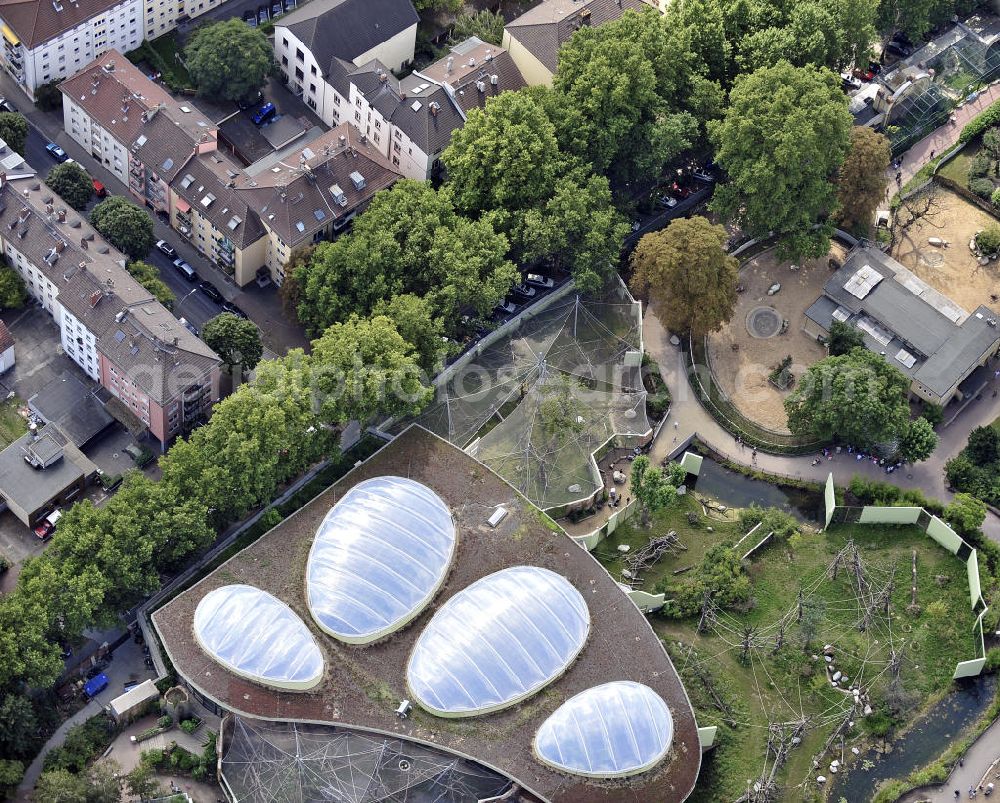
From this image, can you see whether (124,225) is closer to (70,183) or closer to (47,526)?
(70,183)

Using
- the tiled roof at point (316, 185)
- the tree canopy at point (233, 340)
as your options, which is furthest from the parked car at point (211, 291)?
the tiled roof at point (316, 185)

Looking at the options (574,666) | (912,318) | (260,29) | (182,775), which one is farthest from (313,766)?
(260,29)

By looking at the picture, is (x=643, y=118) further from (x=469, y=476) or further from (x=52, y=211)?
(x=52, y=211)

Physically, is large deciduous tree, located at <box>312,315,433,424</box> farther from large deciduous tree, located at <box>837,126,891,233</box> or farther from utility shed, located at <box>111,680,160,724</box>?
large deciduous tree, located at <box>837,126,891,233</box>

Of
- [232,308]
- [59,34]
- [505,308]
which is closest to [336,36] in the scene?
[59,34]

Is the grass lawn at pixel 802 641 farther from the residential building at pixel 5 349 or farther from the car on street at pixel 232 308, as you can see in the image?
the residential building at pixel 5 349

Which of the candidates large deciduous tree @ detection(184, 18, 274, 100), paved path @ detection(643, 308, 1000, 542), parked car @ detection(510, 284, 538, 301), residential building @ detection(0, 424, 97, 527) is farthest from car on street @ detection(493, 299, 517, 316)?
residential building @ detection(0, 424, 97, 527)
